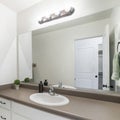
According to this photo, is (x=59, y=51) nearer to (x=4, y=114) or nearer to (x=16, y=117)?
(x=16, y=117)

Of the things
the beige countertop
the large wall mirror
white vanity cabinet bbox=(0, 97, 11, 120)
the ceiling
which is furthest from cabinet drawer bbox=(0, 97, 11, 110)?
the ceiling

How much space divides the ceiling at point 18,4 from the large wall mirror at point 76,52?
46cm

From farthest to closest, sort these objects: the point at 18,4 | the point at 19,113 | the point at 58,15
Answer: the point at 18,4
the point at 58,15
the point at 19,113

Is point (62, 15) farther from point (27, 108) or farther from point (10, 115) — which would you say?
point (10, 115)

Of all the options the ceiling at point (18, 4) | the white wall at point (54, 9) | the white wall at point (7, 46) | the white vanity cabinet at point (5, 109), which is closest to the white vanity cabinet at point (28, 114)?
the white vanity cabinet at point (5, 109)

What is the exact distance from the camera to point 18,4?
2129 mm

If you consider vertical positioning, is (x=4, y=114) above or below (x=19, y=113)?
below

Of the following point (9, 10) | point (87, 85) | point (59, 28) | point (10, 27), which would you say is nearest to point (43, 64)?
point (59, 28)

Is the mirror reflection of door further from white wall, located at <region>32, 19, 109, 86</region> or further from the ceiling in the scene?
the ceiling

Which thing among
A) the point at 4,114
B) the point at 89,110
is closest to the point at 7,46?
the point at 4,114

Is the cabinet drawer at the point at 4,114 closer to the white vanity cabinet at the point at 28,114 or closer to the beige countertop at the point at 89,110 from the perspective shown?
the white vanity cabinet at the point at 28,114

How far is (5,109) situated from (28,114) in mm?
499

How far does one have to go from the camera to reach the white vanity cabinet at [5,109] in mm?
1638

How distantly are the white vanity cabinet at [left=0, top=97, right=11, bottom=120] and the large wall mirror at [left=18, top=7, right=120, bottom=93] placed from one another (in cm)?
58
